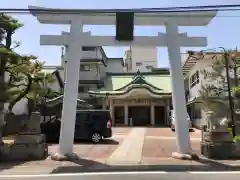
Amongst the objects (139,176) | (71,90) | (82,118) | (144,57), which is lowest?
(139,176)

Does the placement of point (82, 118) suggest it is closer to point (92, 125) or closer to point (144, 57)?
point (92, 125)

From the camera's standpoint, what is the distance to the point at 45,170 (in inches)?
417

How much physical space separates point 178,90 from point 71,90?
423cm

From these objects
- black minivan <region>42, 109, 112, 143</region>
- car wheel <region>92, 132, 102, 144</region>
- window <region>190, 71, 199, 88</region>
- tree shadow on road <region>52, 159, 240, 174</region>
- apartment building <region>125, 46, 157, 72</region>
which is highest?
apartment building <region>125, 46, 157, 72</region>

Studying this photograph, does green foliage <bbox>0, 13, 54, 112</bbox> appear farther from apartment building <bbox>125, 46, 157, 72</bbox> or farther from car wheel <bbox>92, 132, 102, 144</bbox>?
apartment building <bbox>125, 46, 157, 72</bbox>

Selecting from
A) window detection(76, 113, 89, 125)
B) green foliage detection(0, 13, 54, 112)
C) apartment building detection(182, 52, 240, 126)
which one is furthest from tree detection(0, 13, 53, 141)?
apartment building detection(182, 52, 240, 126)

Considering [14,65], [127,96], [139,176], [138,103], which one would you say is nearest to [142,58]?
[138,103]

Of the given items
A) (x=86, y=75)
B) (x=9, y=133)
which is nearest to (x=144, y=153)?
(x=9, y=133)

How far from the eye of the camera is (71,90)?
41.6 feet

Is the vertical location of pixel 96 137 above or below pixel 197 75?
below

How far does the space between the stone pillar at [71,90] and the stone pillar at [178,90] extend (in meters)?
3.64

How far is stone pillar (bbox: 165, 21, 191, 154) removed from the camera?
41.4 feet

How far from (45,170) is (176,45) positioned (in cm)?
688

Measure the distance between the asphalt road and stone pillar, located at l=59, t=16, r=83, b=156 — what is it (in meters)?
2.62
